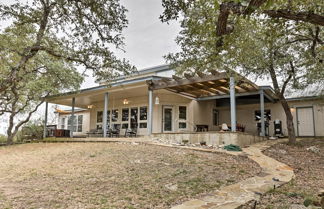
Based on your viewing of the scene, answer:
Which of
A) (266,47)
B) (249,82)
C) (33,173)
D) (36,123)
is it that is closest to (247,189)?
(33,173)

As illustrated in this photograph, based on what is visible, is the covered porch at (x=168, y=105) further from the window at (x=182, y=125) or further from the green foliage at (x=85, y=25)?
the green foliage at (x=85, y=25)

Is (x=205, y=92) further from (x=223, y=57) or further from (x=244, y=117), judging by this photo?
(x=223, y=57)

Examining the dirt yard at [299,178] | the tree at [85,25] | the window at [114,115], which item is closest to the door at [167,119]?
the window at [114,115]

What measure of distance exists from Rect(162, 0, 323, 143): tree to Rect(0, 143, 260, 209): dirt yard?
8.90 feet

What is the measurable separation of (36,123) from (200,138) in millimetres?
14086

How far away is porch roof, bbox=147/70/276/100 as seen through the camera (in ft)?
32.3

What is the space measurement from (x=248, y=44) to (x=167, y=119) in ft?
25.7

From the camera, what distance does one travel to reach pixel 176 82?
36.3ft

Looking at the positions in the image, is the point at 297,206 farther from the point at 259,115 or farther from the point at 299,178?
the point at 259,115

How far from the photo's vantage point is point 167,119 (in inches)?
553

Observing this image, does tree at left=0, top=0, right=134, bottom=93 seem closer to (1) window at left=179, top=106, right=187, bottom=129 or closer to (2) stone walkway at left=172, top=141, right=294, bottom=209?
(2) stone walkway at left=172, top=141, right=294, bottom=209

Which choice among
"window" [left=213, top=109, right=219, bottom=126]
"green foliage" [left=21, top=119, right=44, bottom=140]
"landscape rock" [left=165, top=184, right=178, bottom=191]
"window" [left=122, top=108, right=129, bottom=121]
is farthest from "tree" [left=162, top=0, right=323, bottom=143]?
"green foliage" [left=21, top=119, right=44, bottom=140]

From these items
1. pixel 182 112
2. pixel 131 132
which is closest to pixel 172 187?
pixel 131 132

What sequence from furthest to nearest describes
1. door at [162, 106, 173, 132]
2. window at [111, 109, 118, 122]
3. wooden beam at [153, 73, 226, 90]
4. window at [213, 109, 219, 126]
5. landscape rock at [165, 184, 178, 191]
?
1. window at [213, 109, 219, 126]
2. window at [111, 109, 118, 122]
3. door at [162, 106, 173, 132]
4. wooden beam at [153, 73, 226, 90]
5. landscape rock at [165, 184, 178, 191]
